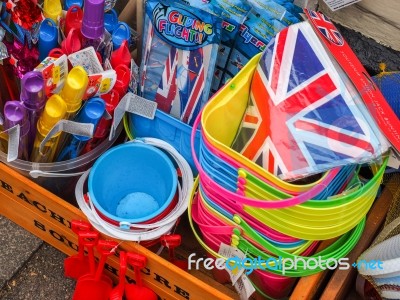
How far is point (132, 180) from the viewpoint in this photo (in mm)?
1256

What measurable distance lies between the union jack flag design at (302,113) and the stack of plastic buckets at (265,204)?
0.13ft

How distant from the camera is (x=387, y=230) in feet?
3.43

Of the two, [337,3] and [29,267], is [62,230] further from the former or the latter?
[337,3]

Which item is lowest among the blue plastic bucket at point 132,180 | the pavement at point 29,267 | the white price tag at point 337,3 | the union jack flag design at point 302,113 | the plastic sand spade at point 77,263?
the pavement at point 29,267

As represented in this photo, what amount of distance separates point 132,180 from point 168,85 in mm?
225

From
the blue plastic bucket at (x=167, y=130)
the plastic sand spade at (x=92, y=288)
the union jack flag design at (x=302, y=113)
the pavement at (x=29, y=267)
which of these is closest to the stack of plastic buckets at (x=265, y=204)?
the union jack flag design at (x=302, y=113)

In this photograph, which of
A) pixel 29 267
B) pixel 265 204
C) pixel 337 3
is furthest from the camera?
pixel 29 267

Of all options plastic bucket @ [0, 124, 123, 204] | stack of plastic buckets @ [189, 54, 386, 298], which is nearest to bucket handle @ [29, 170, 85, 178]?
plastic bucket @ [0, 124, 123, 204]

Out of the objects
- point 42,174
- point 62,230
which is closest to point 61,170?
point 42,174

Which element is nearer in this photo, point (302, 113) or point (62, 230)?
point (302, 113)

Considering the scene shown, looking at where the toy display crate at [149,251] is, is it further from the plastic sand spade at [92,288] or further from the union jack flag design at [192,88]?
the union jack flag design at [192,88]

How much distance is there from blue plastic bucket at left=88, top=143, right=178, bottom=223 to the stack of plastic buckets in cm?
→ 16

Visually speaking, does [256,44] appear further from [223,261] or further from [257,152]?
[223,261]

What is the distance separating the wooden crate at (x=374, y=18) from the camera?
1.11 metres
